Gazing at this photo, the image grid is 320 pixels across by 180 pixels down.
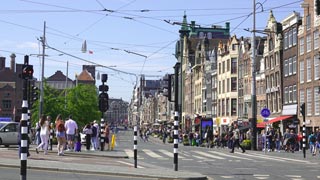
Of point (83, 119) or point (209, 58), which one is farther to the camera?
point (209, 58)

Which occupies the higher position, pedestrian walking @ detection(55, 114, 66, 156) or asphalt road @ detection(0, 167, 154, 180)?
pedestrian walking @ detection(55, 114, 66, 156)

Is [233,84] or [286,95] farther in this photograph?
[233,84]

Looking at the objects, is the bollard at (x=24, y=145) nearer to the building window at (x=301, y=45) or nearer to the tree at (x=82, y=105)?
the building window at (x=301, y=45)

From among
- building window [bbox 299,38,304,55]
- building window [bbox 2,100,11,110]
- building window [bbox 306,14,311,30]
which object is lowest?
building window [bbox 2,100,11,110]

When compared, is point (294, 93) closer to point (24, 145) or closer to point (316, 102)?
point (316, 102)

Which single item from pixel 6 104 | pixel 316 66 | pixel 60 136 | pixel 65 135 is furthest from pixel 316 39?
pixel 6 104

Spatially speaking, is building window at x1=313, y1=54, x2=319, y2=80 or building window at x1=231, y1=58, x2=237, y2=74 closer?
building window at x1=313, y1=54, x2=319, y2=80

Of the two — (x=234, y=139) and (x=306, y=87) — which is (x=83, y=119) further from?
(x=234, y=139)

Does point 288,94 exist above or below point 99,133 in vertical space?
above

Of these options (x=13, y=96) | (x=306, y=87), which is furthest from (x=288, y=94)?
(x=13, y=96)

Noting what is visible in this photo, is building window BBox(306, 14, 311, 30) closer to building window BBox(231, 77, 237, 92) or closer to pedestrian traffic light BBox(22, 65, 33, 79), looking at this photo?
building window BBox(231, 77, 237, 92)

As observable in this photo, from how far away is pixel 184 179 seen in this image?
17031mm

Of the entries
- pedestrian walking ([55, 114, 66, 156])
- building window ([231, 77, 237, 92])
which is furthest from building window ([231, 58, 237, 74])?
pedestrian walking ([55, 114, 66, 156])

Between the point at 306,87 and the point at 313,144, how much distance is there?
863 inches
